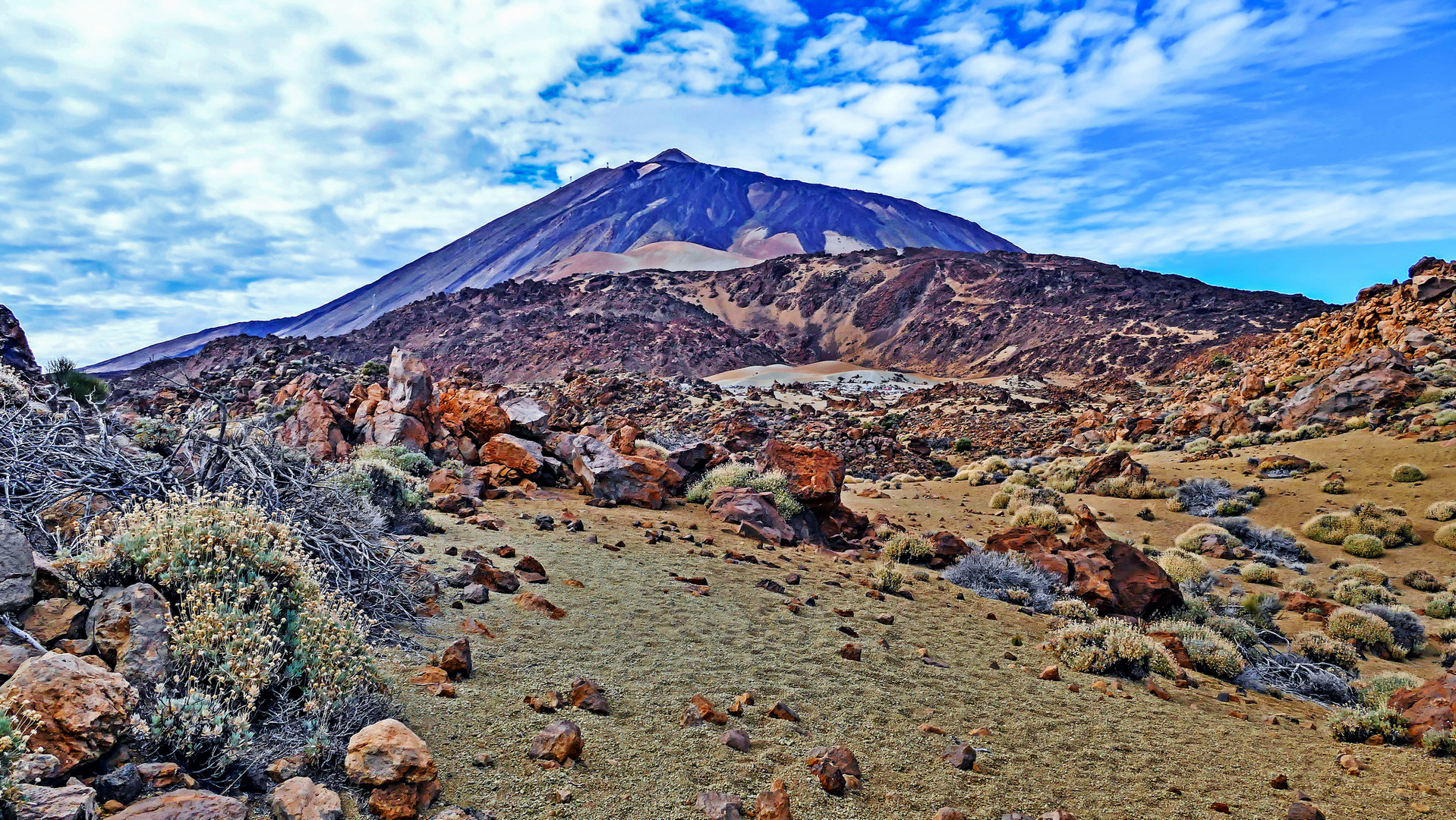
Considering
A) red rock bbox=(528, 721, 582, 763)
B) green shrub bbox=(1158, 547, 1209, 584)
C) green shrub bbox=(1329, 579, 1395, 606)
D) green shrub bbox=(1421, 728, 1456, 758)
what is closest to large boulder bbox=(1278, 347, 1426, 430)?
green shrub bbox=(1329, 579, 1395, 606)

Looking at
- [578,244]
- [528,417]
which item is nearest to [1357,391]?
[528,417]

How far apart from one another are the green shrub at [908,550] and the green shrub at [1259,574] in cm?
515

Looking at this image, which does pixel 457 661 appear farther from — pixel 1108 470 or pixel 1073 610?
pixel 1108 470

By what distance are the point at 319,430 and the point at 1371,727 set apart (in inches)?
555

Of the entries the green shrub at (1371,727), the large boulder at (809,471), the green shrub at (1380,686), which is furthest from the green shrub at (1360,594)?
the large boulder at (809,471)

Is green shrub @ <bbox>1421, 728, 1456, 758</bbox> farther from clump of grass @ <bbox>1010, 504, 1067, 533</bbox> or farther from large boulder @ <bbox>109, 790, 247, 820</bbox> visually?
clump of grass @ <bbox>1010, 504, 1067, 533</bbox>

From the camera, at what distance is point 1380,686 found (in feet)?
21.1

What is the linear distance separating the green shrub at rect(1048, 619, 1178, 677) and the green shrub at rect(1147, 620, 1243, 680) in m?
0.47

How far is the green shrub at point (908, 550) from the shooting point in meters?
10.2

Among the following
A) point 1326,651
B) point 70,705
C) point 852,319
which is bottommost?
point 1326,651

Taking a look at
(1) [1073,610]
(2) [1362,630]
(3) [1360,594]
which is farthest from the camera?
(3) [1360,594]

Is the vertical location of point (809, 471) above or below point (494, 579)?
above

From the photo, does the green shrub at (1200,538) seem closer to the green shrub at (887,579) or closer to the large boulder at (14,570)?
the green shrub at (887,579)

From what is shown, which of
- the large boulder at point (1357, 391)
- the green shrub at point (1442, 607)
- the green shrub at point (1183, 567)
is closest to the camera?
the green shrub at point (1442, 607)
